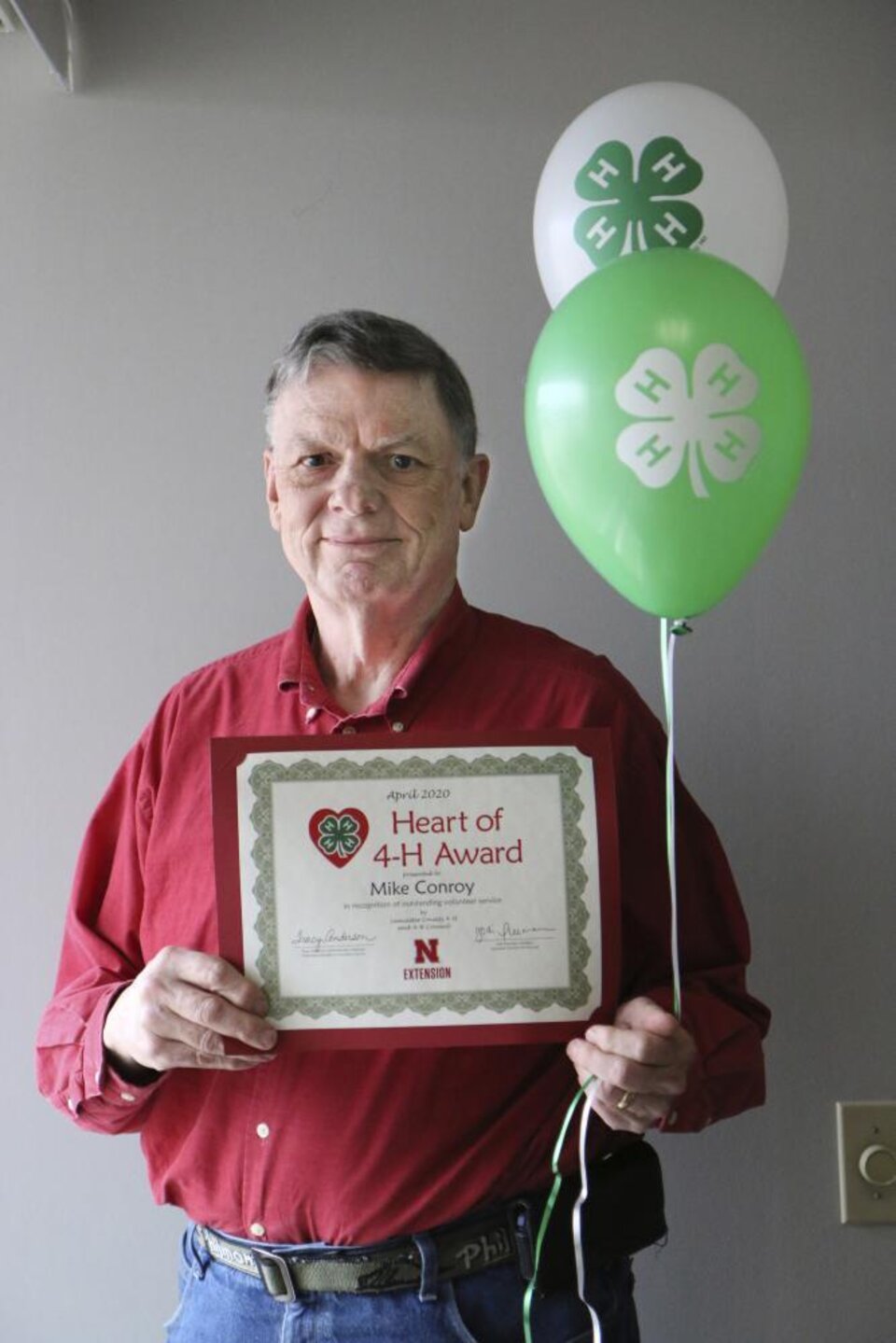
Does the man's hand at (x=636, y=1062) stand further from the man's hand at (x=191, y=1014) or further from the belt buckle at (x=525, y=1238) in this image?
the man's hand at (x=191, y=1014)

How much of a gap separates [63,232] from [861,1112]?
143 centimetres

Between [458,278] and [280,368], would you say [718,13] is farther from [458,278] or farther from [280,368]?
[280,368]

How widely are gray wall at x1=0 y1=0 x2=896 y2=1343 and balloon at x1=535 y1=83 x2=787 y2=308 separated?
0.38 meters

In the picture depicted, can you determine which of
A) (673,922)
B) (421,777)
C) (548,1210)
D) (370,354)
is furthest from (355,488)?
(548,1210)

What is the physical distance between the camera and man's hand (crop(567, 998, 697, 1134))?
3.76 ft

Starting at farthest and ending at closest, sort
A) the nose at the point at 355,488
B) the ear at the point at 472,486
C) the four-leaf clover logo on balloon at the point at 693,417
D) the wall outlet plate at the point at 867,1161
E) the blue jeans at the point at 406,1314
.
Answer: the wall outlet plate at the point at 867,1161 < the ear at the point at 472,486 < the nose at the point at 355,488 < the blue jeans at the point at 406,1314 < the four-leaf clover logo on balloon at the point at 693,417

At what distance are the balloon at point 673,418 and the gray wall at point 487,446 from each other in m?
0.54

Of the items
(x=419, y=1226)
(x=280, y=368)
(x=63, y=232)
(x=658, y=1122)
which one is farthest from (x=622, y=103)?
(x=419, y=1226)

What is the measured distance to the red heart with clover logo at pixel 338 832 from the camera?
1178 mm

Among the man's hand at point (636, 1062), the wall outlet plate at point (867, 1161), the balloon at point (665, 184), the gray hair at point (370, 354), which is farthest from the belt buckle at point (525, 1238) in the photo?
the balloon at point (665, 184)

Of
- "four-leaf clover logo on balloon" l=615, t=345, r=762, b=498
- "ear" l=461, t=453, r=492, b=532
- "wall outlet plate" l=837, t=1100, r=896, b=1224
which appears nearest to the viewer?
"four-leaf clover logo on balloon" l=615, t=345, r=762, b=498

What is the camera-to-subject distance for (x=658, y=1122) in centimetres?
124

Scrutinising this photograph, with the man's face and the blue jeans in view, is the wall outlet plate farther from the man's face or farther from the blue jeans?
the man's face

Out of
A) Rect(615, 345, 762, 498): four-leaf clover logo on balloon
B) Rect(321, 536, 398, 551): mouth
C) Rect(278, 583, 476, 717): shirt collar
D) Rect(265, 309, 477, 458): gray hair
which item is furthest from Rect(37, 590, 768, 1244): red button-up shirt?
Rect(615, 345, 762, 498): four-leaf clover logo on balloon
